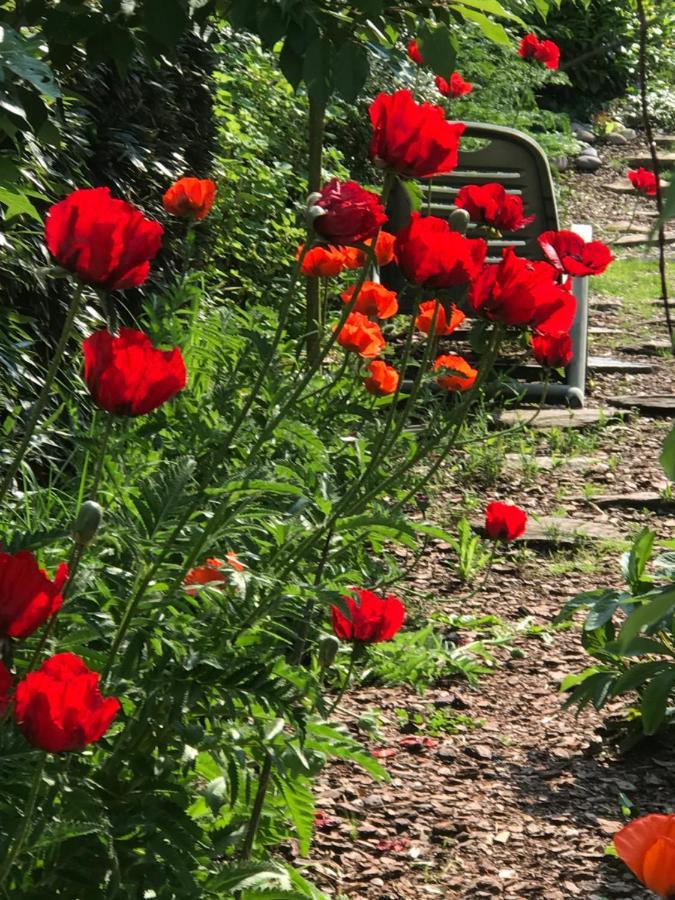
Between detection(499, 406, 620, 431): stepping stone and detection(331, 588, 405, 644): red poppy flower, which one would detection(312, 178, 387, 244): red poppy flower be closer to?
detection(331, 588, 405, 644): red poppy flower

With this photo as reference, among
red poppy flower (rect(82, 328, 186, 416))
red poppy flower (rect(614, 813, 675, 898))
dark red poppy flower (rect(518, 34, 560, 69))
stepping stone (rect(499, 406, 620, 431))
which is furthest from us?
dark red poppy flower (rect(518, 34, 560, 69))

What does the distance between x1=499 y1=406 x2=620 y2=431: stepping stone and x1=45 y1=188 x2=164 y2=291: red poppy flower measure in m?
4.17

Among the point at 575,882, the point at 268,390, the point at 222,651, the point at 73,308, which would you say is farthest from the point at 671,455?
the point at 268,390

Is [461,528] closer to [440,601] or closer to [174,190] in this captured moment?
[440,601]

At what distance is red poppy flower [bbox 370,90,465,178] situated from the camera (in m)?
2.08

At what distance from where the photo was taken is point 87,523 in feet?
5.07

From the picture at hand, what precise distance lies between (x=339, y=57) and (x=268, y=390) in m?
1.18

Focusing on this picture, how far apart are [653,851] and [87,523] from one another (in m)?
0.73

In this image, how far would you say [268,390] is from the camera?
345 centimetres

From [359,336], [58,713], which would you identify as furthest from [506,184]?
[58,713]

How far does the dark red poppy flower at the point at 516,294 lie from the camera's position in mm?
2150

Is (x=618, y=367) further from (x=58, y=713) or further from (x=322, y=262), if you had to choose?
(x=58, y=713)

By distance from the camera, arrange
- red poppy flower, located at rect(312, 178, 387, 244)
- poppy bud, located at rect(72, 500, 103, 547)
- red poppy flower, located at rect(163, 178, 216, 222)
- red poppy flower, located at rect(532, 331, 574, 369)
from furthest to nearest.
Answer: red poppy flower, located at rect(532, 331, 574, 369) → red poppy flower, located at rect(163, 178, 216, 222) → red poppy flower, located at rect(312, 178, 387, 244) → poppy bud, located at rect(72, 500, 103, 547)

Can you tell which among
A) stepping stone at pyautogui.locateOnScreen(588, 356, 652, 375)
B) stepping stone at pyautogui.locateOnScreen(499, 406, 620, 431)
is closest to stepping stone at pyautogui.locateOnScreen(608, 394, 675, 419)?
→ stepping stone at pyautogui.locateOnScreen(499, 406, 620, 431)
